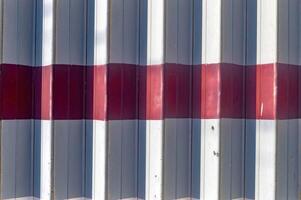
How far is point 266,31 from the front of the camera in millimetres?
1807

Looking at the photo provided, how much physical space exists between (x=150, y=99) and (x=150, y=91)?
0.03 metres

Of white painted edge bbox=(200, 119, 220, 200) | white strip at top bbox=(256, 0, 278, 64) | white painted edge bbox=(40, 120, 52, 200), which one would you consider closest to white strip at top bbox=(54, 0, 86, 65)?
white painted edge bbox=(40, 120, 52, 200)

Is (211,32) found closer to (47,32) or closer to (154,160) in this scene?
(154,160)

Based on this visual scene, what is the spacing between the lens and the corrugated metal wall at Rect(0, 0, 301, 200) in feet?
5.98

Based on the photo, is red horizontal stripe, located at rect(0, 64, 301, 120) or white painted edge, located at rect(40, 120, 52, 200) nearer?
red horizontal stripe, located at rect(0, 64, 301, 120)

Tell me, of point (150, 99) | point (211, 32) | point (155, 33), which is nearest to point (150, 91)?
point (150, 99)

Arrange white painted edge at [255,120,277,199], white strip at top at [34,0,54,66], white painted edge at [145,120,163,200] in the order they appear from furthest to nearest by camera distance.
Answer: white strip at top at [34,0,54,66], white painted edge at [145,120,163,200], white painted edge at [255,120,277,199]

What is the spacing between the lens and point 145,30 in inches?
77.5

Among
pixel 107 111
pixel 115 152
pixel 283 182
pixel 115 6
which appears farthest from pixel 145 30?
pixel 283 182

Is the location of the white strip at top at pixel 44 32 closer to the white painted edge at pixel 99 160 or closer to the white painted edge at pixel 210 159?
the white painted edge at pixel 99 160

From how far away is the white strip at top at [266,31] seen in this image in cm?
178

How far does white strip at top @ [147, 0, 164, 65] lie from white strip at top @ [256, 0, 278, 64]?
37cm

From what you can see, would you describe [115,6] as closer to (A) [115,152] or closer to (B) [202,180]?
(A) [115,152]

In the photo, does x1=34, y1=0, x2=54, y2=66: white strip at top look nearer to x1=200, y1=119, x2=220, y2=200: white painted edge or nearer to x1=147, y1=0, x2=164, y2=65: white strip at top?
x1=147, y1=0, x2=164, y2=65: white strip at top
